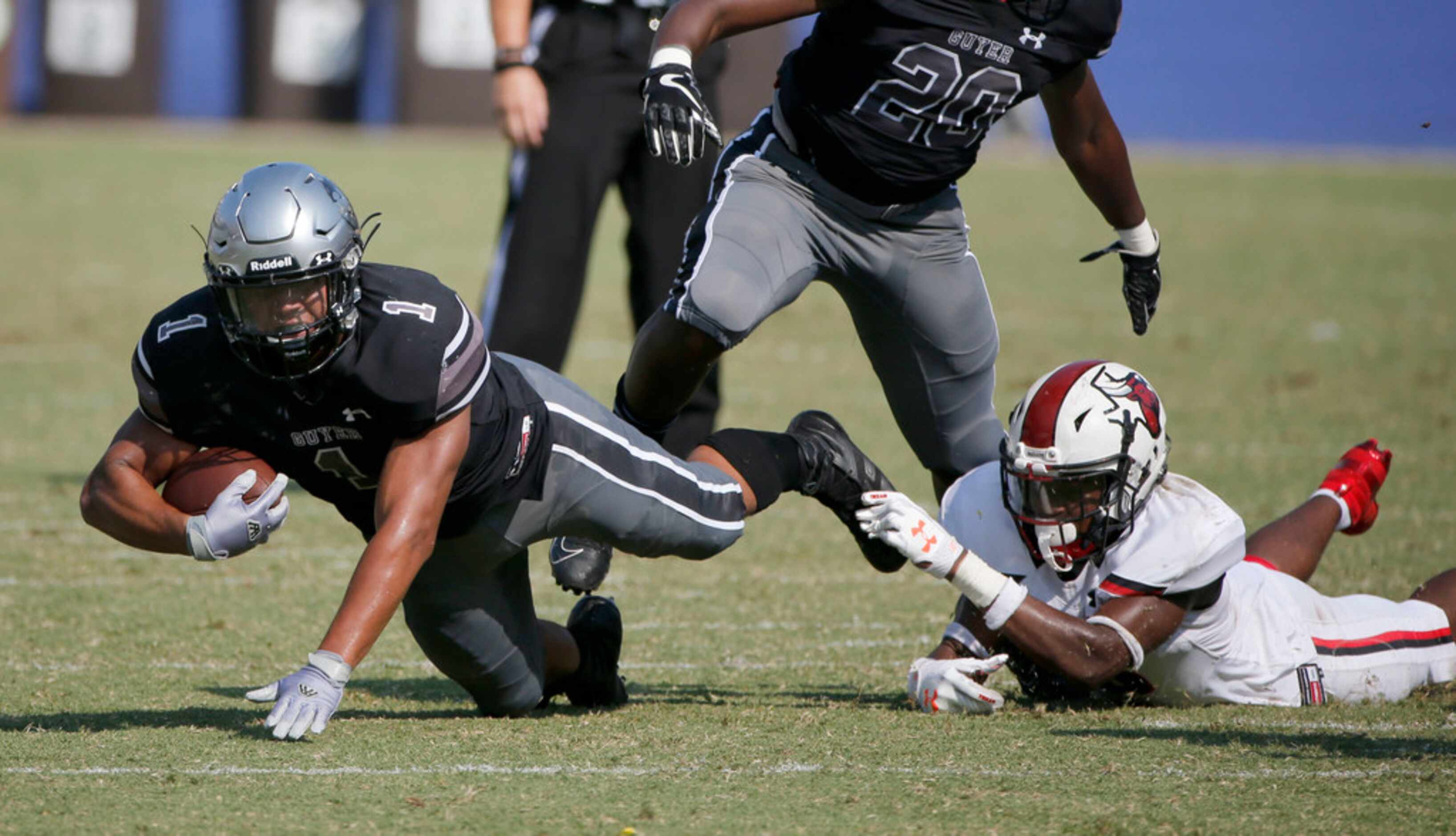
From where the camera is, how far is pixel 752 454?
427 centimetres

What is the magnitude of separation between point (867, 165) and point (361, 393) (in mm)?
1422

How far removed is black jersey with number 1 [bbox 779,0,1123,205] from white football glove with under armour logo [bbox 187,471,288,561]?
159 cm

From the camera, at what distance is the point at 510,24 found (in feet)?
18.2

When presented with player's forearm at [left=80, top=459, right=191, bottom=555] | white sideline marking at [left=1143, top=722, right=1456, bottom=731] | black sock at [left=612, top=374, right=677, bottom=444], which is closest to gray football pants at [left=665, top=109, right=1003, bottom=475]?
black sock at [left=612, top=374, right=677, bottom=444]

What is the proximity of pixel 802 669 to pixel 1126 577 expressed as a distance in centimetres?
94

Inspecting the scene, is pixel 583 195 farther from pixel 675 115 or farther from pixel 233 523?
pixel 233 523

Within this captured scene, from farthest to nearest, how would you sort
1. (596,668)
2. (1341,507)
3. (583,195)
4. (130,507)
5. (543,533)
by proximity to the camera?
(583,195), (1341,507), (596,668), (543,533), (130,507)

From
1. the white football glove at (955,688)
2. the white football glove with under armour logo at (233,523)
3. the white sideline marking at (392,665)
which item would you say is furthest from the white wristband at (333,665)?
the white football glove at (955,688)

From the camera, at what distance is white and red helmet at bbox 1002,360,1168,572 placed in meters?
3.80

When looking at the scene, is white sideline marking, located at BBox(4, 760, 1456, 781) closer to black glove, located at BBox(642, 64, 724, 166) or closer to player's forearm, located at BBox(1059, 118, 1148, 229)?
black glove, located at BBox(642, 64, 724, 166)

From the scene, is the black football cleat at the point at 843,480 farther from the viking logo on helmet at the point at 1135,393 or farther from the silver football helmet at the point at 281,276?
the silver football helmet at the point at 281,276

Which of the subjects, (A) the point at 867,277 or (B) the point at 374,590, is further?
(A) the point at 867,277

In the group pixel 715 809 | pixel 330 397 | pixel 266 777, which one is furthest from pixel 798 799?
pixel 330 397

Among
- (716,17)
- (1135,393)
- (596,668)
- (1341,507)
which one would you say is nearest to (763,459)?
(596,668)
